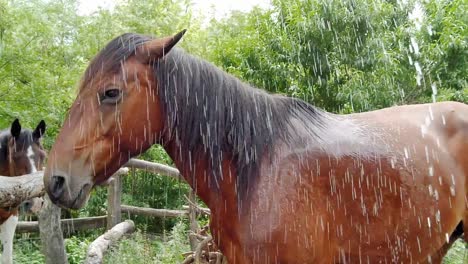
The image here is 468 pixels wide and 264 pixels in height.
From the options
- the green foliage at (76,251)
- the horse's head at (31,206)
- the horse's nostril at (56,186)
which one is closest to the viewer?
the horse's nostril at (56,186)

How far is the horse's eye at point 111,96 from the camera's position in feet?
8.02

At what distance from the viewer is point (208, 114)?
259 cm

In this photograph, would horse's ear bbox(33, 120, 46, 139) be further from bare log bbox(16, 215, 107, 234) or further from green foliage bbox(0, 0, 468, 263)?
bare log bbox(16, 215, 107, 234)

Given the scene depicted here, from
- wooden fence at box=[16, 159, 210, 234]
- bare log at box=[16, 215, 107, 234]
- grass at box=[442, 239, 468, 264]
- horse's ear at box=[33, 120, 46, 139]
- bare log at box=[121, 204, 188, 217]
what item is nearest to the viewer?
grass at box=[442, 239, 468, 264]

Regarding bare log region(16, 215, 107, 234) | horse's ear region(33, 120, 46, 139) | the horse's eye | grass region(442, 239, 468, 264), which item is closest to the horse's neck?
the horse's eye

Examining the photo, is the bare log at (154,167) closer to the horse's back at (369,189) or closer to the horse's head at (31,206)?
the horse's head at (31,206)

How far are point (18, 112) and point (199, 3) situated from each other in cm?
1407

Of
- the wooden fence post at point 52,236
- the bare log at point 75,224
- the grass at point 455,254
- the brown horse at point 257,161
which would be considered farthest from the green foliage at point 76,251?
the brown horse at point 257,161

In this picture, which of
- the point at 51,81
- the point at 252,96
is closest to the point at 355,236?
the point at 252,96

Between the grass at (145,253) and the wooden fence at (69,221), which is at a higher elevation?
the wooden fence at (69,221)

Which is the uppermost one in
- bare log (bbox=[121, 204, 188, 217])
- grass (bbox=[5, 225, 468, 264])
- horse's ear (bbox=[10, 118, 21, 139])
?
horse's ear (bbox=[10, 118, 21, 139])

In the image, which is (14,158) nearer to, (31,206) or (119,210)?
(31,206)

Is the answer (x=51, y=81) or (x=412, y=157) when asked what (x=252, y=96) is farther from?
(x=51, y=81)

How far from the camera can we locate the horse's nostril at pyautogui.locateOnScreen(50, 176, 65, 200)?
92.4 inches
